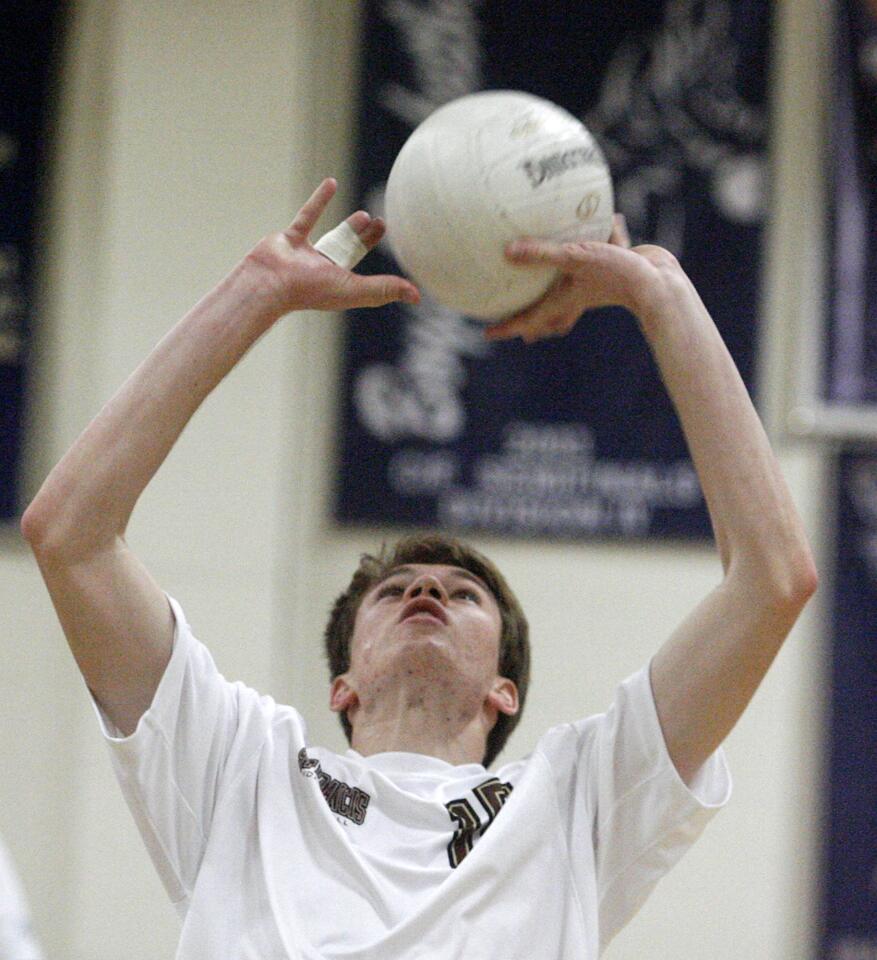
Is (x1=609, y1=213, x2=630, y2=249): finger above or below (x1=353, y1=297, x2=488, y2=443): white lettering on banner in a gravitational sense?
below

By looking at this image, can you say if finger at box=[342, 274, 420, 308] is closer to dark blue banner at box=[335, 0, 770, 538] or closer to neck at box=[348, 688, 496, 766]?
neck at box=[348, 688, 496, 766]

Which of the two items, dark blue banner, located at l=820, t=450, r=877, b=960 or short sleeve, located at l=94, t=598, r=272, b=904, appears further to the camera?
dark blue banner, located at l=820, t=450, r=877, b=960

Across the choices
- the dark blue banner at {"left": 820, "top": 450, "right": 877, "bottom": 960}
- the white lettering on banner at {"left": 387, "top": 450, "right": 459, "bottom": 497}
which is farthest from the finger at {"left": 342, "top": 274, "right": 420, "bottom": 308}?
the dark blue banner at {"left": 820, "top": 450, "right": 877, "bottom": 960}

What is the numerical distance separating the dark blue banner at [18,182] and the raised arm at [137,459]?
125 inches

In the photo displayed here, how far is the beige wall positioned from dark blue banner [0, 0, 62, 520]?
80 mm

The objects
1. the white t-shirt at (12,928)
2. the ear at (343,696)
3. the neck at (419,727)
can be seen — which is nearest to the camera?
the white t-shirt at (12,928)

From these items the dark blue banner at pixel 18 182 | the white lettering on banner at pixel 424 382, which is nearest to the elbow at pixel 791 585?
the white lettering on banner at pixel 424 382

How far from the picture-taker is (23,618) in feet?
16.4

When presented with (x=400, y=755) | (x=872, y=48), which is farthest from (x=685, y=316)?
(x=872, y=48)

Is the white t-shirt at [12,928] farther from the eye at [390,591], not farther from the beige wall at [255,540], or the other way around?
the beige wall at [255,540]

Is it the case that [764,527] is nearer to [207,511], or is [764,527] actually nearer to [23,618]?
[207,511]

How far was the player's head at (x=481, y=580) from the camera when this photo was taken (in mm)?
2428

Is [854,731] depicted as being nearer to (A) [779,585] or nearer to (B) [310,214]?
(A) [779,585]

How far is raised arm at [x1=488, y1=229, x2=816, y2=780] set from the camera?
195 cm
